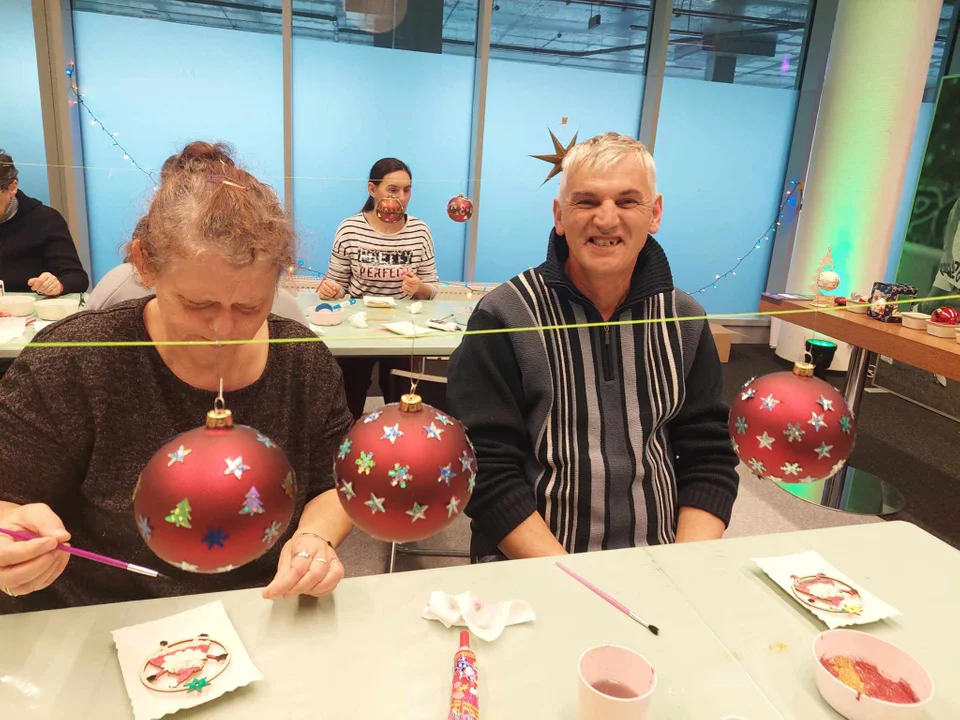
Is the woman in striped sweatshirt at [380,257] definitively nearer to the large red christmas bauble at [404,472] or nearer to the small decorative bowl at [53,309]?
the small decorative bowl at [53,309]

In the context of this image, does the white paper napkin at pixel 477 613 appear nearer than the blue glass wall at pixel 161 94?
Yes

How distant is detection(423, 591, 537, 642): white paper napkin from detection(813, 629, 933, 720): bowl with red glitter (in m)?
0.45

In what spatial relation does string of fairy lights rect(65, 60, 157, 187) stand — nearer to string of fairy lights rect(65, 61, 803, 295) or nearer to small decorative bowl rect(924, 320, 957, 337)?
string of fairy lights rect(65, 61, 803, 295)

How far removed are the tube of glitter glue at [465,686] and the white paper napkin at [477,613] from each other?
0.06 meters

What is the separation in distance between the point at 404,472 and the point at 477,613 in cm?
37

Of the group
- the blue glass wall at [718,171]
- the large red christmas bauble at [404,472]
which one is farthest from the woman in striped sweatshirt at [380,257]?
the blue glass wall at [718,171]

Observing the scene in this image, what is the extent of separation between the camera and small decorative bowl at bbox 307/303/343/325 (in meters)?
3.00

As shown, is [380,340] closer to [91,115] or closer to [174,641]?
[174,641]

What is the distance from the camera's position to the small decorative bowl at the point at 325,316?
3.00 meters

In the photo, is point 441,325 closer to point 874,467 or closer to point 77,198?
point 874,467

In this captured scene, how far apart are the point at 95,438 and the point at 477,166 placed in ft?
16.4

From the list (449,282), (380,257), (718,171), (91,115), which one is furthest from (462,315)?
(718,171)

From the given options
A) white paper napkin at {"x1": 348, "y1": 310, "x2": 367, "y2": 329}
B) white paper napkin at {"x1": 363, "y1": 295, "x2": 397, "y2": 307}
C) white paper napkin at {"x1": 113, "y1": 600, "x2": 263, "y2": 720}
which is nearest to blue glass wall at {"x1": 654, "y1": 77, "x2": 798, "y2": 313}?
white paper napkin at {"x1": 363, "y1": 295, "x2": 397, "y2": 307}

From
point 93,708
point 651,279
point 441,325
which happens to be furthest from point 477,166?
point 93,708
